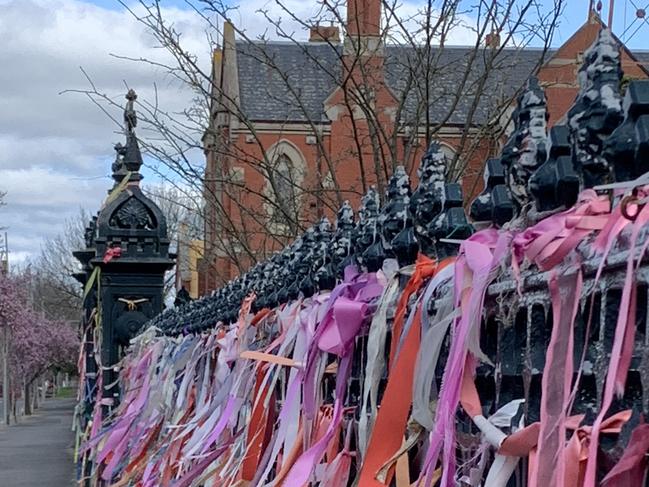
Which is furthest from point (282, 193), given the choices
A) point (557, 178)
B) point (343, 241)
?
point (557, 178)

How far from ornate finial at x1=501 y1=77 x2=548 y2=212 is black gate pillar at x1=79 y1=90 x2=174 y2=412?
7.66m

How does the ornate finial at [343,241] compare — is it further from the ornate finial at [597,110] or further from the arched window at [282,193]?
the arched window at [282,193]

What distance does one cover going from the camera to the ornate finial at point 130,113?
27.2 feet

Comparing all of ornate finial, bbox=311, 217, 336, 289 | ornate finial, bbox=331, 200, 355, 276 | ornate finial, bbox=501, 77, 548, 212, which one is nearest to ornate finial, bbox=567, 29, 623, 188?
ornate finial, bbox=501, 77, 548, 212

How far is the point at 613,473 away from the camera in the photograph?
3.96ft

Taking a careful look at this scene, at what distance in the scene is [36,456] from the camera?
2278 centimetres

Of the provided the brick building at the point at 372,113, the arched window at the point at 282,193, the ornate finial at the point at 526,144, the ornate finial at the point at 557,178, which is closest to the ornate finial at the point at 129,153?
the brick building at the point at 372,113

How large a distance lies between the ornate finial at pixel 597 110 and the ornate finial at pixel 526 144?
20cm

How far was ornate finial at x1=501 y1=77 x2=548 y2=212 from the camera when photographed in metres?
1.67

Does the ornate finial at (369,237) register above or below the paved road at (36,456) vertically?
above

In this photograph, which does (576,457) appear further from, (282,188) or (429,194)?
(282,188)

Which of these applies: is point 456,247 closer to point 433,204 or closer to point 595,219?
point 433,204

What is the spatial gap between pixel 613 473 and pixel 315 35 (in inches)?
231

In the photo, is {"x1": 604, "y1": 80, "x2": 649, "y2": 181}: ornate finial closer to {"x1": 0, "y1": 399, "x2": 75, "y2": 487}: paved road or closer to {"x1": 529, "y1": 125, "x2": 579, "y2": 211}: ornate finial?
{"x1": 529, "y1": 125, "x2": 579, "y2": 211}: ornate finial
